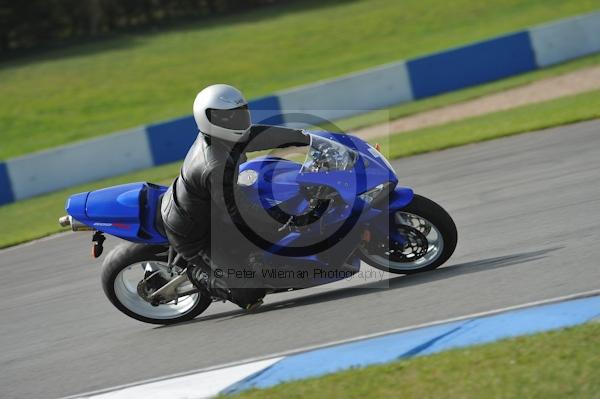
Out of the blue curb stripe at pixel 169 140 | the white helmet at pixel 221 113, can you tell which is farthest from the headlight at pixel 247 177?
the blue curb stripe at pixel 169 140

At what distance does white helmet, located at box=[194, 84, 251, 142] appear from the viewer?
6.00 meters

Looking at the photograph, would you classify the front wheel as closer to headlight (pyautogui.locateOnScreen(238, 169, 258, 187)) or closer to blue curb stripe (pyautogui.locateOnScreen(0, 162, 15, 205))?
headlight (pyautogui.locateOnScreen(238, 169, 258, 187))

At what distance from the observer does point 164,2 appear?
3491cm

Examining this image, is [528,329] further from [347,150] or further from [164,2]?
[164,2]

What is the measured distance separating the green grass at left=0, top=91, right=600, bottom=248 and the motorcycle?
5.77m

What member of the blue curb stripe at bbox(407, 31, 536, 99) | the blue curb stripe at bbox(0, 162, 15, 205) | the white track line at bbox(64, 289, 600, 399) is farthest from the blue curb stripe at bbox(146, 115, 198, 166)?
the white track line at bbox(64, 289, 600, 399)

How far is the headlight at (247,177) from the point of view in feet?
20.7

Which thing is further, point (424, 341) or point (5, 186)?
point (5, 186)

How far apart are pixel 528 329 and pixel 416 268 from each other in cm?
160

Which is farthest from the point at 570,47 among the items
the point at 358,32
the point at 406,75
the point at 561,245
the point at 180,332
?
the point at 180,332

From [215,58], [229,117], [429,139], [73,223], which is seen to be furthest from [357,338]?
[215,58]

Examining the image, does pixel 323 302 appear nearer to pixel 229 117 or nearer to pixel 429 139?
pixel 229 117

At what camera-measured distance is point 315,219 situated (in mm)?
6359

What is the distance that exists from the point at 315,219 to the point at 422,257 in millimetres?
875
